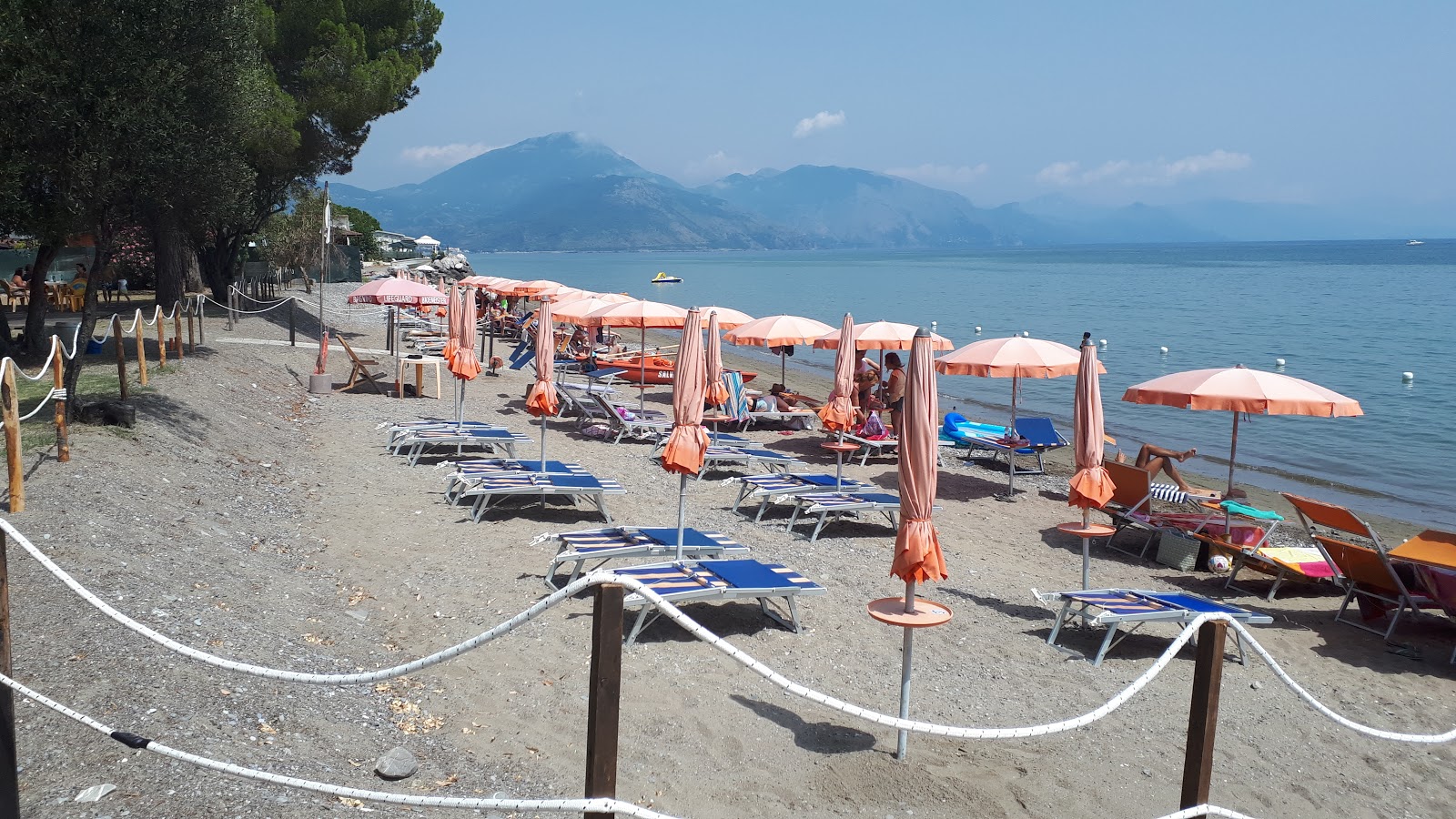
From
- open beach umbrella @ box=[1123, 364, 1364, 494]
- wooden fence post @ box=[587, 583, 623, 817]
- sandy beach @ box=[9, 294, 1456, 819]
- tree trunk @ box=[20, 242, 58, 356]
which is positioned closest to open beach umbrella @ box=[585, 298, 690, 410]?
sandy beach @ box=[9, 294, 1456, 819]

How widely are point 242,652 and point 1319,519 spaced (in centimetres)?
821

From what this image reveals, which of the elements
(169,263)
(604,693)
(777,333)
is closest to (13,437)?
(604,693)

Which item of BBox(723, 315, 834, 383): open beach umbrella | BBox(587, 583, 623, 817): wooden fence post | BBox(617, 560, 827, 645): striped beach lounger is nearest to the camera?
BBox(587, 583, 623, 817): wooden fence post

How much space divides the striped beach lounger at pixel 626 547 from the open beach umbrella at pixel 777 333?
821 centimetres

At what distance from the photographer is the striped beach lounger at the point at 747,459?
12883 mm

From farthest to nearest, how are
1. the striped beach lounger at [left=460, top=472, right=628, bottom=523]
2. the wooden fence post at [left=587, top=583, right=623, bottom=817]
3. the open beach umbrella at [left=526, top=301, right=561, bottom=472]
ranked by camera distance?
the open beach umbrella at [left=526, top=301, right=561, bottom=472]
the striped beach lounger at [left=460, top=472, right=628, bottom=523]
the wooden fence post at [left=587, top=583, right=623, bottom=817]

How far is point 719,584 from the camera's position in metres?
7.09

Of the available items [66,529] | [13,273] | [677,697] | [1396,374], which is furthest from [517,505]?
[1396,374]

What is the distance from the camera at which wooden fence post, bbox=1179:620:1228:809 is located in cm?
359

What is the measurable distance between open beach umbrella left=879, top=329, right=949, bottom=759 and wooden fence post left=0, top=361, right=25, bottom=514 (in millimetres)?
5681

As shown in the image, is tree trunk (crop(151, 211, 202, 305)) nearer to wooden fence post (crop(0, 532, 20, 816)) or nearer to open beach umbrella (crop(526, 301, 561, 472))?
open beach umbrella (crop(526, 301, 561, 472))

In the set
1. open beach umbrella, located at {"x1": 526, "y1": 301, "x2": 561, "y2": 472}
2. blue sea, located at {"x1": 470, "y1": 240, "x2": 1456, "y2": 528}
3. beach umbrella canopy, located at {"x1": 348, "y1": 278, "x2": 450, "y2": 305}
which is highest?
beach umbrella canopy, located at {"x1": 348, "y1": 278, "x2": 450, "y2": 305}

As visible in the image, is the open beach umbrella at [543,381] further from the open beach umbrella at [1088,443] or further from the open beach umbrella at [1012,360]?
the open beach umbrella at [1088,443]

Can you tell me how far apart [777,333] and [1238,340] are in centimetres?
3582
